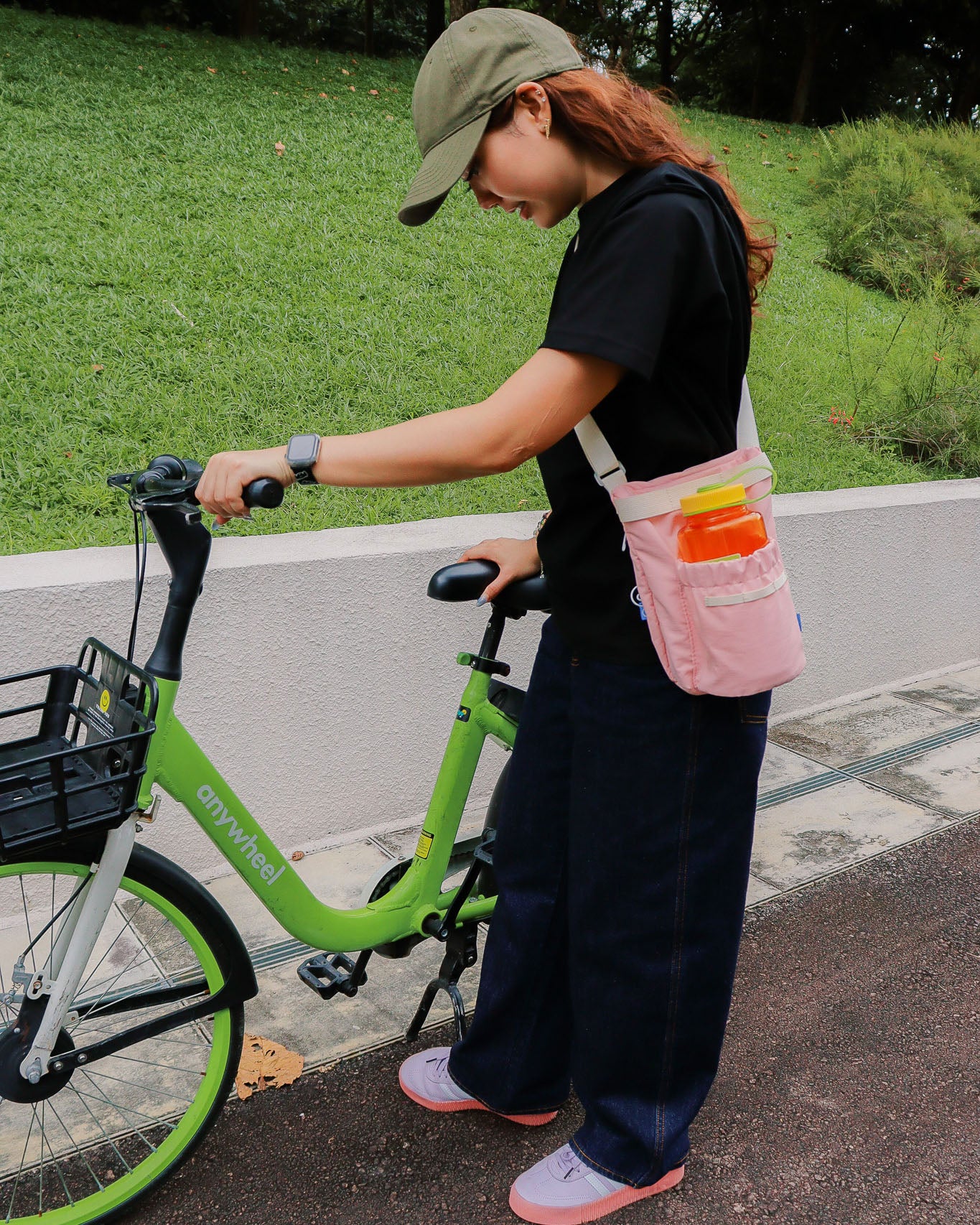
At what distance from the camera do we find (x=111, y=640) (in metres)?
2.81

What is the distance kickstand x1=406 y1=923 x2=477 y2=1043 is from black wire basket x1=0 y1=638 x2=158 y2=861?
2.92 ft

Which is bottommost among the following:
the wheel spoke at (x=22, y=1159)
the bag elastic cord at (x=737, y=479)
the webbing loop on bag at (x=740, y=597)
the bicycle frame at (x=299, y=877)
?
the wheel spoke at (x=22, y=1159)

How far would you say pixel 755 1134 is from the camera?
7.39 feet

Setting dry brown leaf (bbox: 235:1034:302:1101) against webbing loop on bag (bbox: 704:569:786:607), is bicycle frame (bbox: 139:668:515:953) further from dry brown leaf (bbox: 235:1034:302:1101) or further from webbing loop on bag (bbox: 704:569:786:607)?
webbing loop on bag (bbox: 704:569:786:607)

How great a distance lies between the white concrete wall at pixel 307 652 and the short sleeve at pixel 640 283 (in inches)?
67.6

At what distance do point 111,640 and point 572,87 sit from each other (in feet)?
6.27

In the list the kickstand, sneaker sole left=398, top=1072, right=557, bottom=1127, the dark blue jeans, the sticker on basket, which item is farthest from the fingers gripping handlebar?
sneaker sole left=398, top=1072, right=557, bottom=1127

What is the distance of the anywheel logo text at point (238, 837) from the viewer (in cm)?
187

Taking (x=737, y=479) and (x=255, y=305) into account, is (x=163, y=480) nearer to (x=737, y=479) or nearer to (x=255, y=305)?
(x=737, y=479)

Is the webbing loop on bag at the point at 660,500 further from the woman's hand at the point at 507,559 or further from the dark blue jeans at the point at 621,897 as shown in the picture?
the woman's hand at the point at 507,559

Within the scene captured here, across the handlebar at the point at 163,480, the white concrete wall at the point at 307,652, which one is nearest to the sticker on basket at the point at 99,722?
the handlebar at the point at 163,480

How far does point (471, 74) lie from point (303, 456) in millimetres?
587

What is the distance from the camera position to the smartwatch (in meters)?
1.56

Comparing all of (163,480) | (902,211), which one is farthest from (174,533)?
(902,211)
